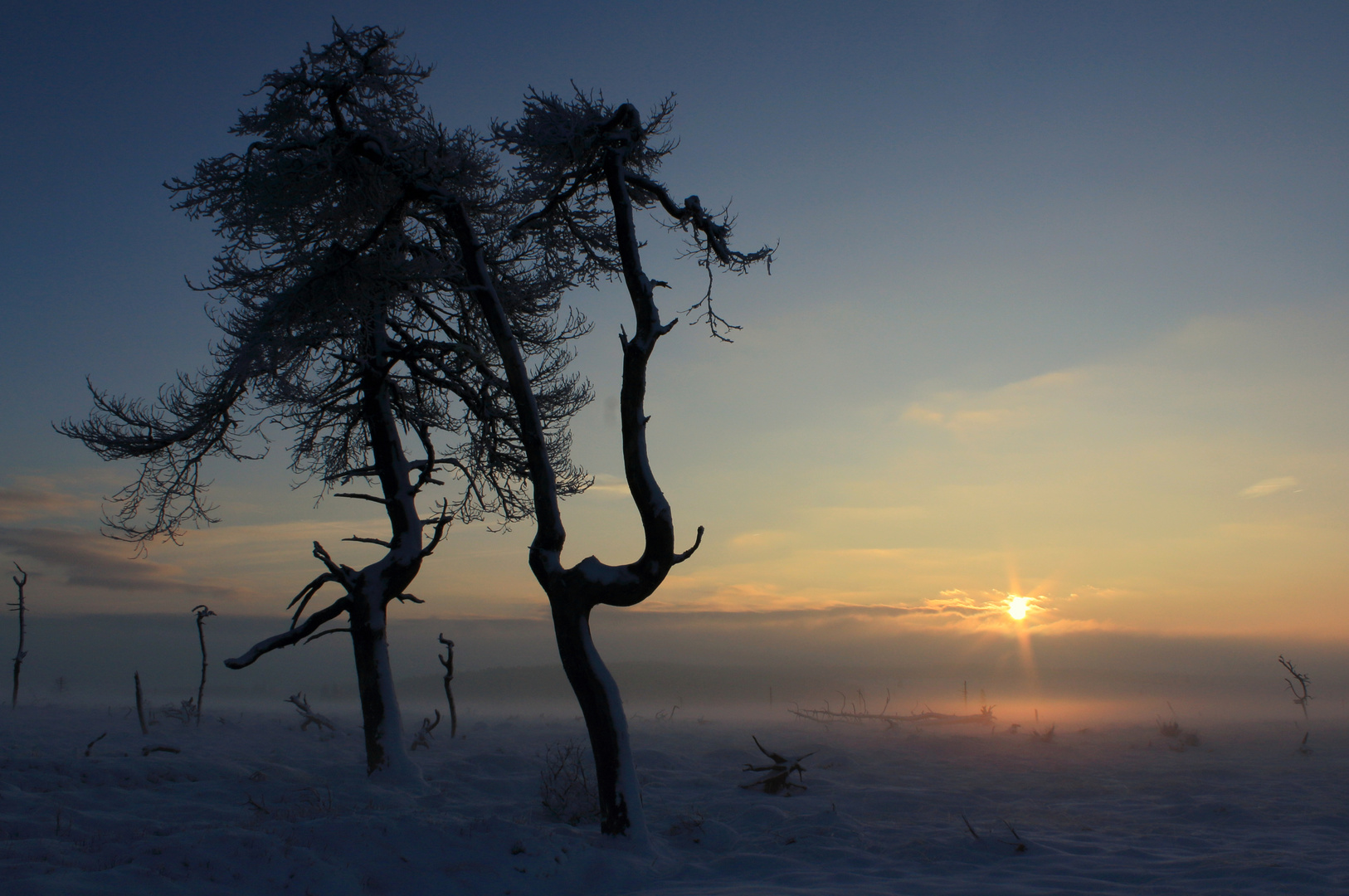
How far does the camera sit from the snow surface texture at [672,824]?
716 cm

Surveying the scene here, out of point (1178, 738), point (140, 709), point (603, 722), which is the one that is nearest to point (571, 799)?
point (603, 722)

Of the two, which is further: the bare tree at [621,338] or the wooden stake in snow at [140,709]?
the wooden stake in snow at [140,709]

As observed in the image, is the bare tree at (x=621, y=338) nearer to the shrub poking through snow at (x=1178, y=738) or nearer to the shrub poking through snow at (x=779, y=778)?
the shrub poking through snow at (x=779, y=778)

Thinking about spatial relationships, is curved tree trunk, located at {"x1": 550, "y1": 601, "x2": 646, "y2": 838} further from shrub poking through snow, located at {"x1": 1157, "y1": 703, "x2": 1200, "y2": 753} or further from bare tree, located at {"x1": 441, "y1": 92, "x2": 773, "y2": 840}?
shrub poking through snow, located at {"x1": 1157, "y1": 703, "x2": 1200, "y2": 753}

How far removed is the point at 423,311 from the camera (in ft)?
45.3

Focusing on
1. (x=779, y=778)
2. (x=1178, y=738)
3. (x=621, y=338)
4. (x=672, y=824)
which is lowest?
(x=1178, y=738)

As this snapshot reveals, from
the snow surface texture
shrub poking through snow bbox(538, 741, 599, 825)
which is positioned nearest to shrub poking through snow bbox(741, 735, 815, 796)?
Result: the snow surface texture

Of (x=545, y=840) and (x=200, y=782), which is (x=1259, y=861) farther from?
(x=200, y=782)

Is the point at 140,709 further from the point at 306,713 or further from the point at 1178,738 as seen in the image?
the point at 1178,738

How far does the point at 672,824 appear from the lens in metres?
10.2

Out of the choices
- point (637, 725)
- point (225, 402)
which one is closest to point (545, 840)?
point (225, 402)

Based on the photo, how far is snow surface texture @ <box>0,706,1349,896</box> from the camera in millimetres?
7156

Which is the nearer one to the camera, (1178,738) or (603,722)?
(603,722)

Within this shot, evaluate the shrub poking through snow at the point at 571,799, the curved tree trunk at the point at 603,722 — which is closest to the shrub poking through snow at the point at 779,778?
the shrub poking through snow at the point at 571,799
